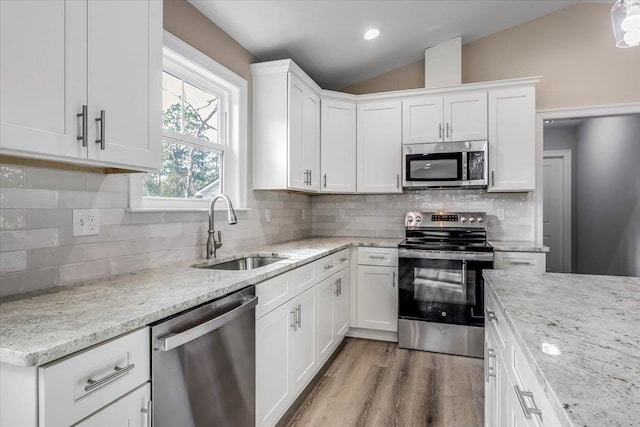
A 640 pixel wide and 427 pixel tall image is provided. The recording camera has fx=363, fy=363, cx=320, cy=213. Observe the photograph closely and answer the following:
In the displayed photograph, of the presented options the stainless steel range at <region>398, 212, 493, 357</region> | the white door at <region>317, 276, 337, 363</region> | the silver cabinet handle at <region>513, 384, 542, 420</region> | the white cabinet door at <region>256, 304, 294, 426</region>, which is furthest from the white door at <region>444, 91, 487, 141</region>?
the silver cabinet handle at <region>513, 384, 542, 420</region>

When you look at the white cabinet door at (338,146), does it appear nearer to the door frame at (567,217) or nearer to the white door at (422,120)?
the white door at (422,120)

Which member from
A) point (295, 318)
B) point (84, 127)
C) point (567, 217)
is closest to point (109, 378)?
point (84, 127)

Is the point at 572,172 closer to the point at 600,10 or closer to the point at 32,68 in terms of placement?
the point at 600,10

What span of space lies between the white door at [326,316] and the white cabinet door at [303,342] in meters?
0.11

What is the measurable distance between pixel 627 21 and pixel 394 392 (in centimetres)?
232

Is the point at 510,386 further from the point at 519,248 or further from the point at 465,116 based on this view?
the point at 465,116

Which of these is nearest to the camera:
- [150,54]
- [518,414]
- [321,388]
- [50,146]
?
[518,414]

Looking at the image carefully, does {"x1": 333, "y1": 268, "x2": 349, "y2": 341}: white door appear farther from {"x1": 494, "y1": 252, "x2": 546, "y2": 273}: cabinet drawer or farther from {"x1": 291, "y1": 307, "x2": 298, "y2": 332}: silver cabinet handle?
{"x1": 494, "y1": 252, "x2": 546, "y2": 273}: cabinet drawer

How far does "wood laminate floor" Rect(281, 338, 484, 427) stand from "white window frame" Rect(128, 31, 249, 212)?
1446 millimetres

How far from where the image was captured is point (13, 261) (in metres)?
1.30

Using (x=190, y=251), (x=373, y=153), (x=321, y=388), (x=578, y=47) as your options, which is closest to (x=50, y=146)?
(x=190, y=251)

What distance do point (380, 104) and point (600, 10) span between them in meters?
2.18

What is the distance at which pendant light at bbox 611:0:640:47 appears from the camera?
1.40 metres

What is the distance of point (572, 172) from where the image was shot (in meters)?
5.47
